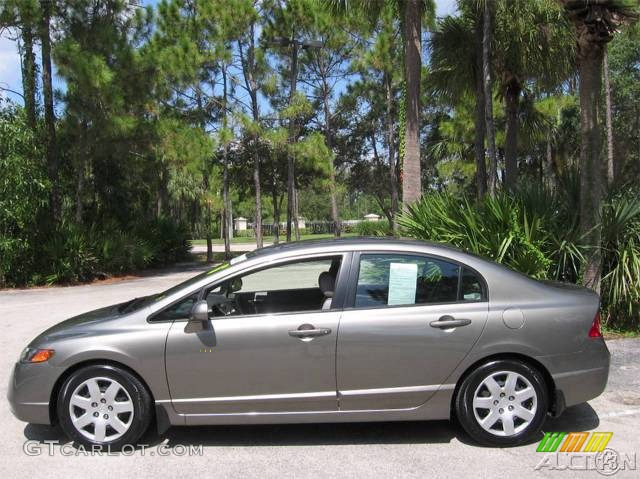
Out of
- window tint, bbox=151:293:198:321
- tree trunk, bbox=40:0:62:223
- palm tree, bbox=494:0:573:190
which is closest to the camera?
window tint, bbox=151:293:198:321

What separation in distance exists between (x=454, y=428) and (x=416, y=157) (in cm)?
819

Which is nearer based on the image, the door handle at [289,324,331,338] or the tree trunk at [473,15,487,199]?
the door handle at [289,324,331,338]

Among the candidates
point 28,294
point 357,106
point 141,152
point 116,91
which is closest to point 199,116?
point 141,152

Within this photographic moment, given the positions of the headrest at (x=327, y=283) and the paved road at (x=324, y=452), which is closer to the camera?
the paved road at (x=324, y=452)

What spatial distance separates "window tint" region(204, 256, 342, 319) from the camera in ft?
14.4

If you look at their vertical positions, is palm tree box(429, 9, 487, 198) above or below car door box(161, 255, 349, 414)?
above

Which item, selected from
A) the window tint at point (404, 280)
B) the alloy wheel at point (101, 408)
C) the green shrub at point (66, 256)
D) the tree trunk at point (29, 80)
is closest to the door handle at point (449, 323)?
the window tint at point (404, 280)

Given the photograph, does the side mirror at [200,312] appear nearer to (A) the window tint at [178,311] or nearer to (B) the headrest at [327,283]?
(A) the window tint at [178,311]

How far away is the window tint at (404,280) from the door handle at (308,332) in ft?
1.08

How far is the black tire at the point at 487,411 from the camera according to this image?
13.6 feet

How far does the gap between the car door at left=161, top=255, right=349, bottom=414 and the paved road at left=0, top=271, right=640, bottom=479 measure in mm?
338

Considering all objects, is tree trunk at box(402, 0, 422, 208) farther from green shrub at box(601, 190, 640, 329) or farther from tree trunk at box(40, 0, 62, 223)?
tree trunk at box(40, 0, 62, 223)

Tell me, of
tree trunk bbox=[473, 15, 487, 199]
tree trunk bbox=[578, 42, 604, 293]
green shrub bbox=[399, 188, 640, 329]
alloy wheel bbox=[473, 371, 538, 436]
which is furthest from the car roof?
tree trunk bbox=[473, 15, 487, 199]

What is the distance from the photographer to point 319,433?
14.8 feet
